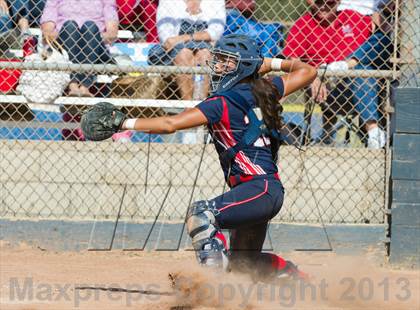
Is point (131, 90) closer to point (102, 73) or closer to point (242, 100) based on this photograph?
point (102, 73)

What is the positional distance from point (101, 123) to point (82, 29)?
3370mm

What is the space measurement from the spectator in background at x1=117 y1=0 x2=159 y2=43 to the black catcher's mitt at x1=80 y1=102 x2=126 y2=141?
352 cm

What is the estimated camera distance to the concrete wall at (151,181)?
7629 mm

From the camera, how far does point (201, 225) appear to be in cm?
517

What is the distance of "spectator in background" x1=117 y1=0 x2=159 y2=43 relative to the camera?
861 centimetres

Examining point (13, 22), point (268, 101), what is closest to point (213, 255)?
point (268, 101)

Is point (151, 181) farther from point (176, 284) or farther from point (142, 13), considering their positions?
point (176, 284)

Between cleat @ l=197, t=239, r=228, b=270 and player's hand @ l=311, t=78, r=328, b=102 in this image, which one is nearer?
cleat @ l=197, t=239, r=228, b=270

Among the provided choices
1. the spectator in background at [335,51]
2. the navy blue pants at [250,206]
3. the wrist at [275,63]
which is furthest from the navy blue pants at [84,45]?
the navy blue pants at [250,206]

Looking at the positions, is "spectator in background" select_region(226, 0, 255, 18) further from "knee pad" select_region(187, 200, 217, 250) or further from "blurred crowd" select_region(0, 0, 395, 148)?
"knee pad" select_region(187, 200, 217, 250)

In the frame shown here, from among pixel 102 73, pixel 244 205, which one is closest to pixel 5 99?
pixel 102 73

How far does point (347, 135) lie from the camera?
8289 millimetres

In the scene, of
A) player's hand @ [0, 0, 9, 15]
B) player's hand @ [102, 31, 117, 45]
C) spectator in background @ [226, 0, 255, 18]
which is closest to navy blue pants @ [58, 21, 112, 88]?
player's hand @ [102, 31, 117, 45]

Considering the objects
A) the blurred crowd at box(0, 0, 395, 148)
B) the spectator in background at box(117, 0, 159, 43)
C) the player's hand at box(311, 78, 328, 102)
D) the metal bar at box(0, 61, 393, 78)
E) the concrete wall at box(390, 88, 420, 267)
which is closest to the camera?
the concrete wall at box(390, 88, 420, 267)
